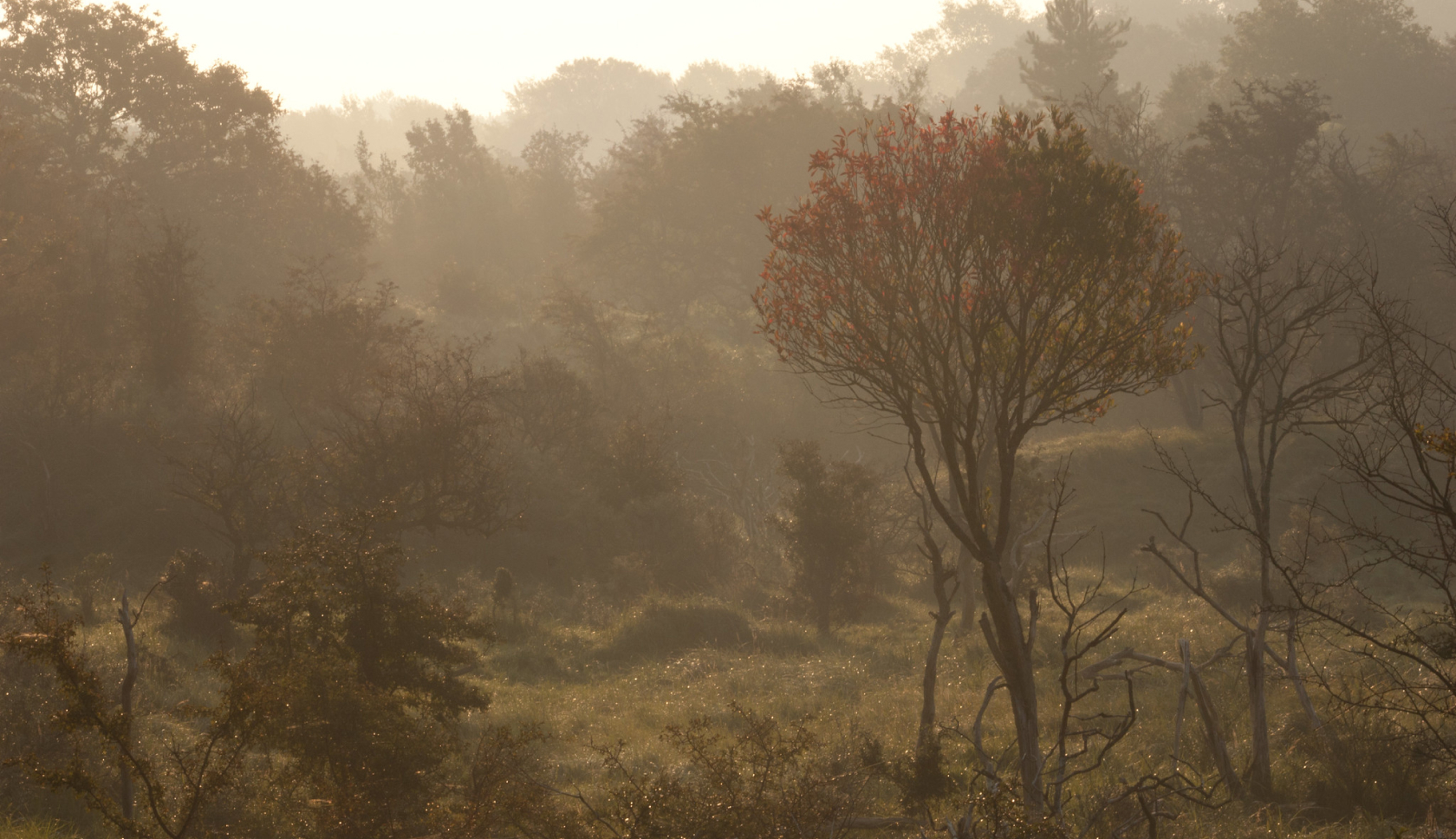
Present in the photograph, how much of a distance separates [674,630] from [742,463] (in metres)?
18.1

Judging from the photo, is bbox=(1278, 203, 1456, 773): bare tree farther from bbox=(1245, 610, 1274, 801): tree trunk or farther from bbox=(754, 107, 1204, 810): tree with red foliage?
bbox=(754, 107, 1204, 810): tree with red foliage

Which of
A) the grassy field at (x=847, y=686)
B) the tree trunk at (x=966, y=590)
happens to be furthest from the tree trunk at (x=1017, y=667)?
the tree trunk at (x=966, y=590)

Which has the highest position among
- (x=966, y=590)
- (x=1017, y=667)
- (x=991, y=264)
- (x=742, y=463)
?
(x=991, y=264)

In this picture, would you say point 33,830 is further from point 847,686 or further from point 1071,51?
point 1071,51

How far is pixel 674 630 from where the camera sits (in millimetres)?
22922

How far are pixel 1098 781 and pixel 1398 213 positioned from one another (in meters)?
37.0

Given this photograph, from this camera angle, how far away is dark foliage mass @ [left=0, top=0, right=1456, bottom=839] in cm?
858

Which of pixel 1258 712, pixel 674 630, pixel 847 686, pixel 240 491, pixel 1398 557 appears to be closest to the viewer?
pixel 1398 557

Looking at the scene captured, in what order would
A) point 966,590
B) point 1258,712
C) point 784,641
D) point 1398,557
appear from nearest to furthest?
point 1398,557
point 1258,712
point 966,590
point 784,641

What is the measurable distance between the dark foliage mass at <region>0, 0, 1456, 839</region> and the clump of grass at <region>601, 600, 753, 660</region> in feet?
0.54

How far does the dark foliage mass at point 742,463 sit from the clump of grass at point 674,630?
0.16 metres

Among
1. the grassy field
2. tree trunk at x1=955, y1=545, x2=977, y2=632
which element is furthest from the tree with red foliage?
tree trunk at x1=955, y1=545, x2=977, y2=632

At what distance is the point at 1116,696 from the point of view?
16.4m

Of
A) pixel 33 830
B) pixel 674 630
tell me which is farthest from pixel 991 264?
pixel 674 630
